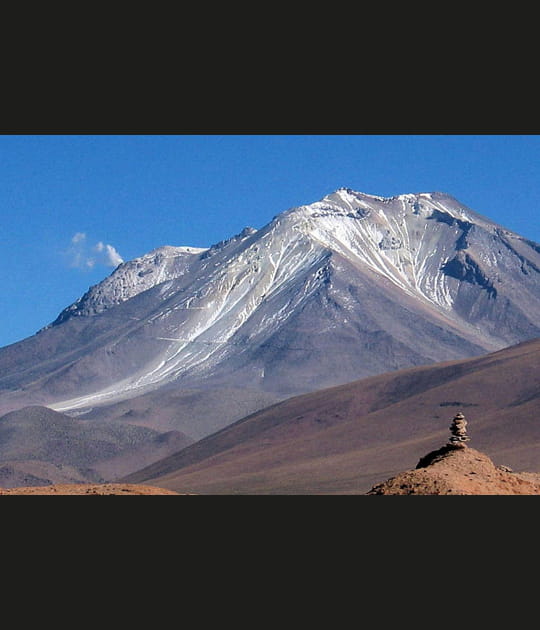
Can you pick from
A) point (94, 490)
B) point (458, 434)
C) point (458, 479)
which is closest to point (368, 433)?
point (458, 434)

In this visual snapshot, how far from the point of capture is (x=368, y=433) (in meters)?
150

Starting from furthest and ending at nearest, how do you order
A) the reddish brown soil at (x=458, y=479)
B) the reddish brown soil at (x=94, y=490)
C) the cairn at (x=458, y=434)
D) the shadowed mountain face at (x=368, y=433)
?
1. the shadowed mountain face at (x=368, y=433)
2. the cairn at (x=458, y=434)
3. the reddish brown soil at (x=94, y=490)
4. the reddish brown soil at (x=458, y=479)

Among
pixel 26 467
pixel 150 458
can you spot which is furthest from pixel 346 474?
pixel 150 458

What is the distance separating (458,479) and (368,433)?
115 meters

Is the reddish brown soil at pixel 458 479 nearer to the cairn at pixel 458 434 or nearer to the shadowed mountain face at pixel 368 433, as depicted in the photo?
the cairn at pixel 458 434

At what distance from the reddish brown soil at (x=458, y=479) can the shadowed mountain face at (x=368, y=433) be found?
68.9 meters

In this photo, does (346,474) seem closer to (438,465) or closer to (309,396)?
(309,396)

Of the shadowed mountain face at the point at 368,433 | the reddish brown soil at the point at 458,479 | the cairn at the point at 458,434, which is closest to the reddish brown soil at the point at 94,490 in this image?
the reddish brown soil at the point at 458,479

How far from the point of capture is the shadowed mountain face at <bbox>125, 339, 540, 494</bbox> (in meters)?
123

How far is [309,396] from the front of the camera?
18775 cm

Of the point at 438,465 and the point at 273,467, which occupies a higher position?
the point at 273,467

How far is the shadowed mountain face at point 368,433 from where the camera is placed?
123 metres

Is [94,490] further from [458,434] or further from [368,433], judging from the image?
[368,433]

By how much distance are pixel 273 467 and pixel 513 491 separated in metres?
105
